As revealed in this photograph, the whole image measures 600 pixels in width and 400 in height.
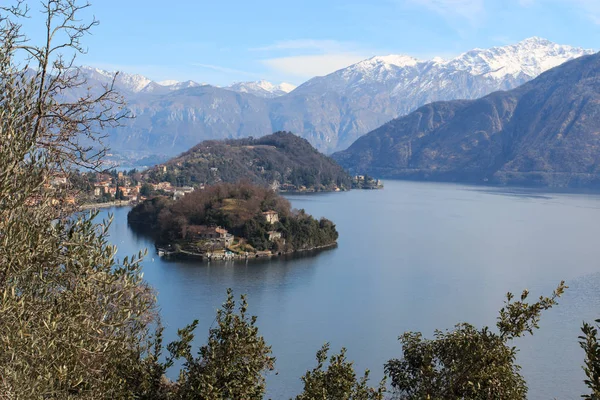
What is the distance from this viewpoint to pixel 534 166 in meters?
71.2

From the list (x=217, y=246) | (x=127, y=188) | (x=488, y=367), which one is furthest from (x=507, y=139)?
(x=488, y=367)

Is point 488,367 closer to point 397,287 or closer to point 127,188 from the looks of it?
point 397,287

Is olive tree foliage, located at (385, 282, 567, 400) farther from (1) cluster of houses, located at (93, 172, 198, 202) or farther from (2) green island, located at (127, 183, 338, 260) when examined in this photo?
(1) cluster of houses, located at (93, 172, 198, 202)

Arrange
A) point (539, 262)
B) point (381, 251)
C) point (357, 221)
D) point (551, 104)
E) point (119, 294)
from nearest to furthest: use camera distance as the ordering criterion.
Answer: point (119, 294)
point (539, 262)
point (381, 251)
point (357, 221)
point (551, 104)

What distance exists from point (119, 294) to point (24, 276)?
15.4 inches

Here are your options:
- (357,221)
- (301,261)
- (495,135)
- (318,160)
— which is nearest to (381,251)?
(301,261)

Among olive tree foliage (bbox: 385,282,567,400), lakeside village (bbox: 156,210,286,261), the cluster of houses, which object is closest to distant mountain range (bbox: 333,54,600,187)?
the cluster of houses

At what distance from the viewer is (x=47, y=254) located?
7.96 ft

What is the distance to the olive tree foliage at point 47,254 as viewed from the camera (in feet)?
7.45

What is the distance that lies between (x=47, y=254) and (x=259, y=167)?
5231cm

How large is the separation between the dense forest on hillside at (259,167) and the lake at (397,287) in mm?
Answer: 17625

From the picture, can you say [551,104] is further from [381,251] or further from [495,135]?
[381,251]

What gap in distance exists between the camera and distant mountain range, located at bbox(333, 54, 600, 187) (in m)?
70.3

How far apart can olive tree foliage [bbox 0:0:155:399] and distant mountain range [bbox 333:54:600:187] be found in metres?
65.9
